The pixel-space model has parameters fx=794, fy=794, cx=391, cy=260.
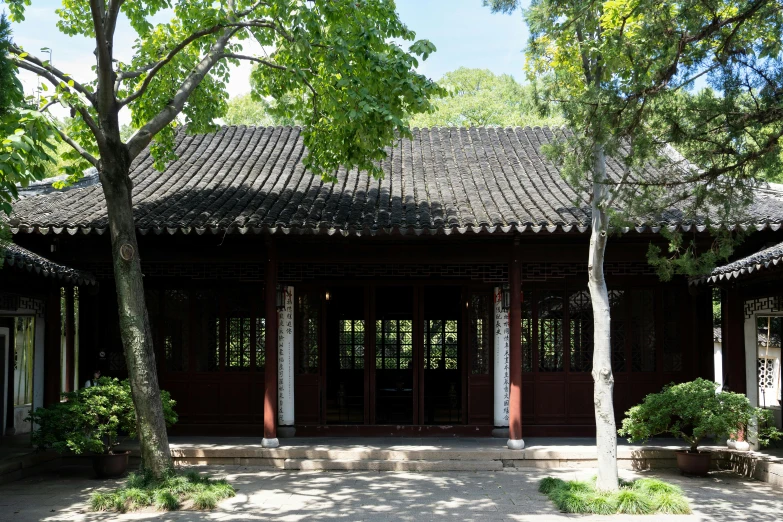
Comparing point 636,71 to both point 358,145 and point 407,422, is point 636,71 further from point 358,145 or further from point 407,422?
point 407,422

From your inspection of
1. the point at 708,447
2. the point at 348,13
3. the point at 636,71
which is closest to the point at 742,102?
the point at 636,71

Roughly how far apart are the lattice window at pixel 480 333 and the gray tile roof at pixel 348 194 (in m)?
1.69

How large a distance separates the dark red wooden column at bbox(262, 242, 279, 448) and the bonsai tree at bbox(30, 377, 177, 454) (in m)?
1.49

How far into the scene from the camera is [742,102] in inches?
241

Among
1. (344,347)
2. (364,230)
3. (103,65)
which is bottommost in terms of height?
(344,347)

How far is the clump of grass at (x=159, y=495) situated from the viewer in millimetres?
7738

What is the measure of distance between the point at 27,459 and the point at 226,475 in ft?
8.38

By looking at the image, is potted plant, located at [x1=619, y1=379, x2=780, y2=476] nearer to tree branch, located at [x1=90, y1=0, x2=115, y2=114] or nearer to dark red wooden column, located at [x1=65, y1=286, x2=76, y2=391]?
tree branch, located at [x1=90, y1=0, x2=115, y2=114]

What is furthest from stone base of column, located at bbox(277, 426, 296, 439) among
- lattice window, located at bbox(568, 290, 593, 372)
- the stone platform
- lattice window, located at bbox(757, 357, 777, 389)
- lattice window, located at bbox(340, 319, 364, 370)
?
lattice window, located at bbox(757, 357, 777, 389)

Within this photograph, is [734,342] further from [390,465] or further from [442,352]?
[390,465]

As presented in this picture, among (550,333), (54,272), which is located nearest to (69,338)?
(54,272)

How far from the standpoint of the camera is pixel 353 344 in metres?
12.2

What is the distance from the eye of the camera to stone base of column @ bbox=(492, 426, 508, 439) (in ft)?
37.7

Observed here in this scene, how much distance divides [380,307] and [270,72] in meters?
3.91
